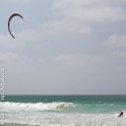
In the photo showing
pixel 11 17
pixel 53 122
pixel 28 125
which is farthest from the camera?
pixel 53 122

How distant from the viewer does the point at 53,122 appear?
23.9m

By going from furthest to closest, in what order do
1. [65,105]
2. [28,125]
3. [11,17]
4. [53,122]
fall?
[65,105]
[53,122]
[28,125]
[11,17]

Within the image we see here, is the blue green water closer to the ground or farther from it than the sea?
farther from it

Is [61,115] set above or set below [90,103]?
below

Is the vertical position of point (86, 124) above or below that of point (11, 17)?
below

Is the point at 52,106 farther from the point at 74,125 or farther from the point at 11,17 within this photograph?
the point at 11,17

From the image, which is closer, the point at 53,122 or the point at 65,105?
the point at 53,122

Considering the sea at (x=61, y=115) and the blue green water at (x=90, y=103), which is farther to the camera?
the blue green water at (x=90, y=103)

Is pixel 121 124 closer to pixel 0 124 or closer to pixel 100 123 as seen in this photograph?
pixel 100 123

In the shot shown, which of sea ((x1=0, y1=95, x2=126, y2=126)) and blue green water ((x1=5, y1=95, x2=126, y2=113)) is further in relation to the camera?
blue green water ((x1=5, y1=95, x2=126, y2=113))

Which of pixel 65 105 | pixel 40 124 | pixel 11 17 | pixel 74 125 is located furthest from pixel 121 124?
pixel 65 105

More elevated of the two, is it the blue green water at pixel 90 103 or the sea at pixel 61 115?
the blue green water at pixel 90 103

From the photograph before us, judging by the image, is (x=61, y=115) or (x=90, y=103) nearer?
(x=61, y=115)

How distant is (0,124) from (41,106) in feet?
88.8
